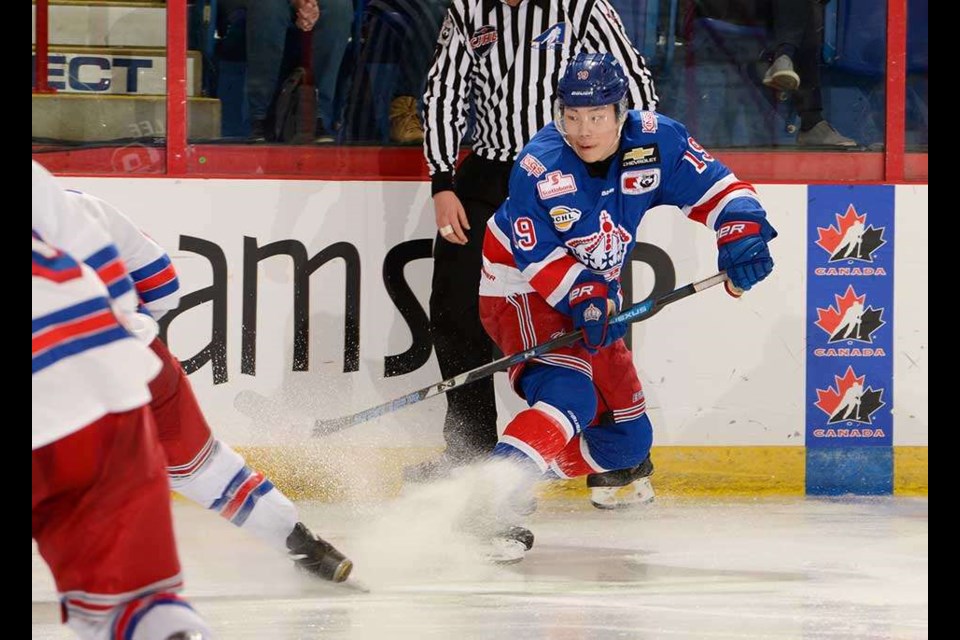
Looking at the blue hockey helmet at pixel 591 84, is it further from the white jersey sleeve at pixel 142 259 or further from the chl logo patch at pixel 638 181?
the white jersey sleeve at pixel 142 259

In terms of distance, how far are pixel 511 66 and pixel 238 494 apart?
60.1 inches

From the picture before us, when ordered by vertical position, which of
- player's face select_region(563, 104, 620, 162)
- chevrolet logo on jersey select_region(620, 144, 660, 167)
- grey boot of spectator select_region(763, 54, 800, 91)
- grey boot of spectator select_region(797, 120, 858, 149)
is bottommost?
chevrolet logo on jersey select_region(620, 144, 660, 167)

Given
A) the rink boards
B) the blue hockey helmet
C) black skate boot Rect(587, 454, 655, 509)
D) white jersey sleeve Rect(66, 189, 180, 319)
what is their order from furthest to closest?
the rink boards
black skate boot Rect(587, 454, 655, 509)
the blue hockey helmet
white jersey sleeve Rect(66, 189, 180, 319)

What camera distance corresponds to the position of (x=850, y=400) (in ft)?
12.9

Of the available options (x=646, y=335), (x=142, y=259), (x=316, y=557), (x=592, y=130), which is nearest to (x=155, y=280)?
(x=142, y=259)

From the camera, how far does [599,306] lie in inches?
124

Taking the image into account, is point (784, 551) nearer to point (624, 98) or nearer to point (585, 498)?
point (585, 498)

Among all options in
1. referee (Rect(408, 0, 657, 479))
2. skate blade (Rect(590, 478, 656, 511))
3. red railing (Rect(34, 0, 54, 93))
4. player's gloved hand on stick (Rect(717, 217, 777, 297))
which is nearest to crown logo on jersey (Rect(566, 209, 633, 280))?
player's gloved hand on stick (Rect(717, 217, 777, 297))

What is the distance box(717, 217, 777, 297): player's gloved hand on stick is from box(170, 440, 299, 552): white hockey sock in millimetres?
1157

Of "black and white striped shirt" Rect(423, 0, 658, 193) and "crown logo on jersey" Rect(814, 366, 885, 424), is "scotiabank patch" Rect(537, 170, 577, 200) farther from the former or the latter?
"crown logo on jersey" Rect(814, 366, 885, 424)

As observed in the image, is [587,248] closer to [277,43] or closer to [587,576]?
[587,576]

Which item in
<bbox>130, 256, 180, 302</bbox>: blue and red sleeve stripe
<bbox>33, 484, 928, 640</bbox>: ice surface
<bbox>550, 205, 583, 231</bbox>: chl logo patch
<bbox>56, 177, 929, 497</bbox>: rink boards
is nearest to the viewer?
<bbox>130, 256, 180, 302</bbox>: blue and red sleeve stripe

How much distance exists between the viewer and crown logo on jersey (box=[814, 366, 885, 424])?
12.9ft

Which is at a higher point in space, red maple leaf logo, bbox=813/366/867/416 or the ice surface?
red maple leaf logo, bbox=813/366/867/416
